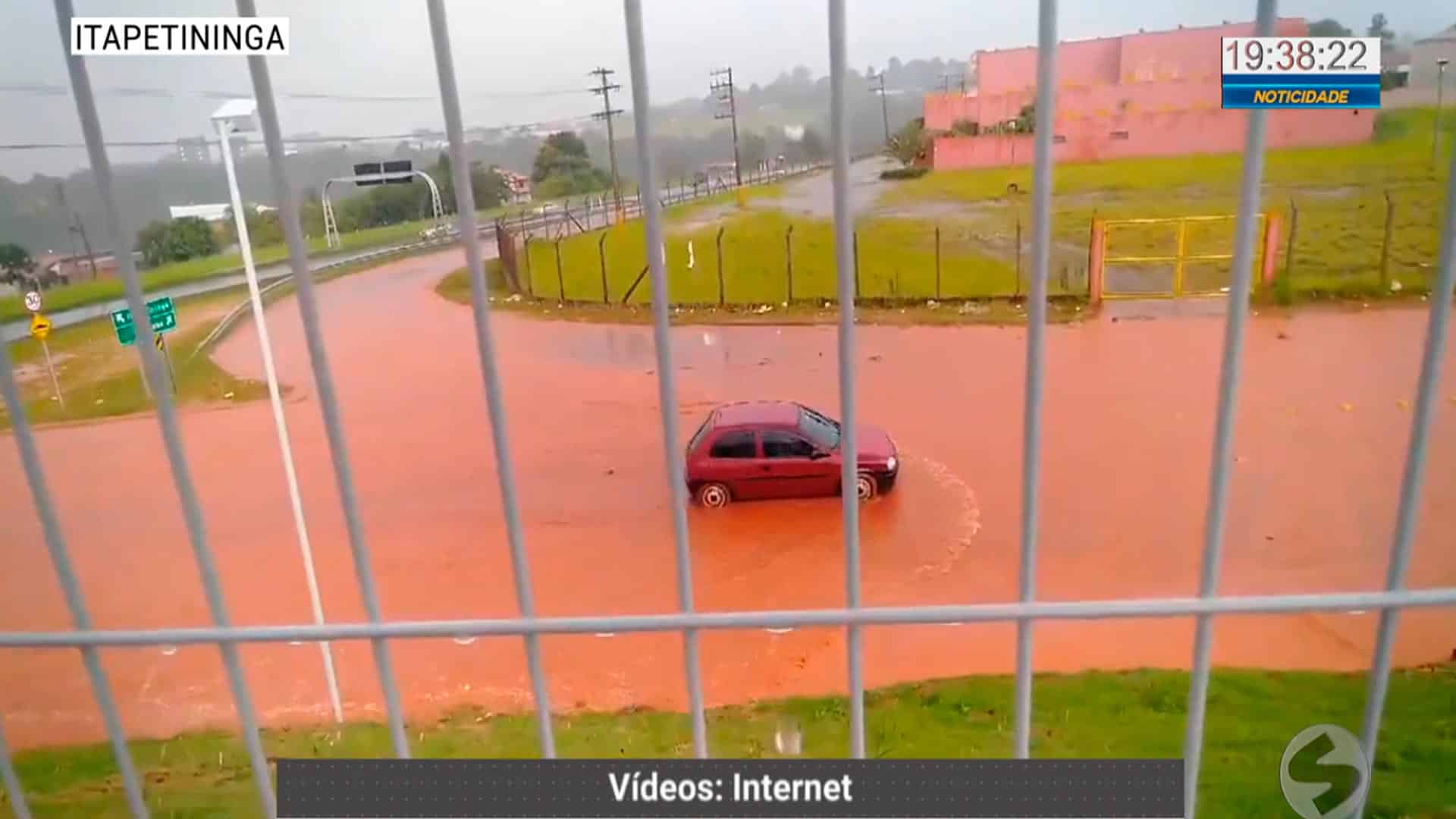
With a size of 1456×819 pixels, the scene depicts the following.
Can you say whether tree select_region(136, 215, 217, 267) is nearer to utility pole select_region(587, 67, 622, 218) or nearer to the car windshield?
utility pole select_region(587, 67, 622, 218)

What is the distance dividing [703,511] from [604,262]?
1878mm

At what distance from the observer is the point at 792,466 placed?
4.59m

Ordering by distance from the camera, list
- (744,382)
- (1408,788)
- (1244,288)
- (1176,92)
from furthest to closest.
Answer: (744,382) < (1176,92) < (1408,788) < (1244,288)

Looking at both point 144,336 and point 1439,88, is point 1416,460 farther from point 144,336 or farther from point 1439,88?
point 1439,88

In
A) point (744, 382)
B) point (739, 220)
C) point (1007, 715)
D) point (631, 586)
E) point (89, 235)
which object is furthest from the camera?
point (744, 382)

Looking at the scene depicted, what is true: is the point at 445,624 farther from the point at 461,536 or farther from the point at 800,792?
the point at 461,536

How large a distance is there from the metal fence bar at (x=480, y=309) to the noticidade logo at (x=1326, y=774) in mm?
761

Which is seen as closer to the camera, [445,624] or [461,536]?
[445,624]

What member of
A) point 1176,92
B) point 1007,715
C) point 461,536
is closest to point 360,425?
point 461,536

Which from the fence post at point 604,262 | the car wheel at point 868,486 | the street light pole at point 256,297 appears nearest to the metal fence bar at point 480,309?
the street light pole at point 256,297

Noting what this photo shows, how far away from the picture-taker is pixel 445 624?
745mm

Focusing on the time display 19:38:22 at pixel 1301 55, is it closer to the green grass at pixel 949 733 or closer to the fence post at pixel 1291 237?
the green grass at pixel 949 733

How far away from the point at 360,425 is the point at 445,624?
5970 millimetres

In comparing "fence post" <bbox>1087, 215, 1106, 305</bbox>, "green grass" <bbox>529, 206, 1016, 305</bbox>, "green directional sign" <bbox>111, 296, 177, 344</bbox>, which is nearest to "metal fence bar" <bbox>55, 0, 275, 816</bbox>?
"green directional sign" <bbox>111, 296, 177, 344</bbox>
